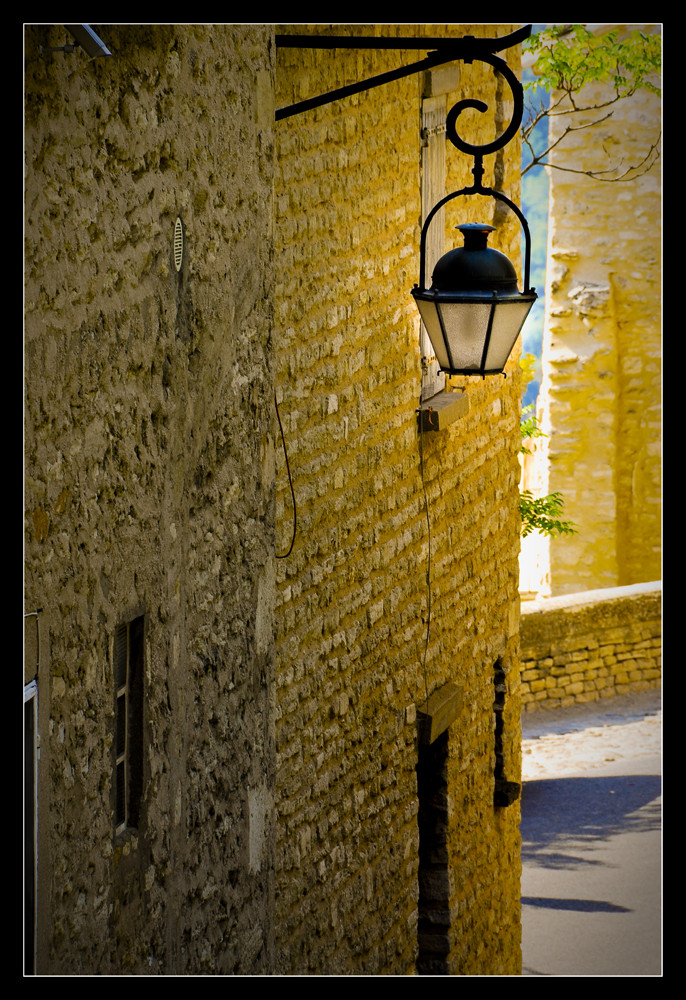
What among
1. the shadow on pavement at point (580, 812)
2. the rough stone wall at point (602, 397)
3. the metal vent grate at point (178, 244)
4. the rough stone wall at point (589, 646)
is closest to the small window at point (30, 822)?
the metal vent grate at point (178, 244)

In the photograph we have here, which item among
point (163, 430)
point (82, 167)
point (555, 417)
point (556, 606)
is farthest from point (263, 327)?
point (555, 417)

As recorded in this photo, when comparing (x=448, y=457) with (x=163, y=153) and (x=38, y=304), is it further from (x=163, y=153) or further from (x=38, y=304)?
(x=38, y=304)

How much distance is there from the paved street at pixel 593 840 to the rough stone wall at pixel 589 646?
23 cm

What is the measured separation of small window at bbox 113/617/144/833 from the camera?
3346 mm

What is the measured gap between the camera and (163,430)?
3484 millimetres

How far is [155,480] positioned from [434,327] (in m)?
2.13

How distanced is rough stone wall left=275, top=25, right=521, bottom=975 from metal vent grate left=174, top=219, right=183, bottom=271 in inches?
55.9

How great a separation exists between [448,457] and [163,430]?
396 centimetres

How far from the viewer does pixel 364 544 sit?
6023 mm

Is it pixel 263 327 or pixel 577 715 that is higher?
pixel 263 327

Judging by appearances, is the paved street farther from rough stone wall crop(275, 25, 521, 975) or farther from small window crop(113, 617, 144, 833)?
small window crop(113, 617, 144, 833)

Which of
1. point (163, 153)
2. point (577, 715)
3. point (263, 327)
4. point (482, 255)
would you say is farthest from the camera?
point (577, 715)

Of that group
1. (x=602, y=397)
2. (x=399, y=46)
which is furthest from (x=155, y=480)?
(x=602, y=397)

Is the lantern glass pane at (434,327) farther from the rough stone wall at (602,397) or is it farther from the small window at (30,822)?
the rough stone wall at (602,397)
